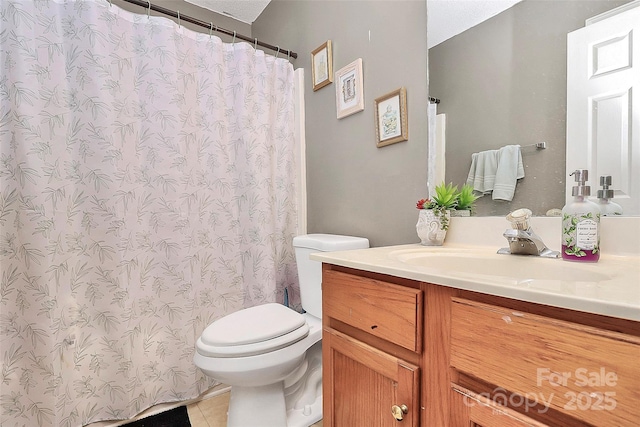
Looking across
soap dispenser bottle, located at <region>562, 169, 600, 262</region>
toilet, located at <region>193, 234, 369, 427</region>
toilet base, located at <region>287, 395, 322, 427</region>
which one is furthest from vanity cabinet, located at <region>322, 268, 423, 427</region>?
toilet base, located at <region>287, 395, 322, 427</region>

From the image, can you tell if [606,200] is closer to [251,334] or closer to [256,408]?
[251,334]

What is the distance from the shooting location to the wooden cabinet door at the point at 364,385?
2.10 ft

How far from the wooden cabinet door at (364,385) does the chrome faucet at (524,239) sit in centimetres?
45

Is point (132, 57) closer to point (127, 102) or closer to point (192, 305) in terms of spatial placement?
point (127, 102)

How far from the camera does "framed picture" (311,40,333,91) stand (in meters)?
1.61

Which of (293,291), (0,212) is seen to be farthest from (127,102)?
(293,291)

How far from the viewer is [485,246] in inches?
38.9

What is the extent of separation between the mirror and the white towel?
17 mm

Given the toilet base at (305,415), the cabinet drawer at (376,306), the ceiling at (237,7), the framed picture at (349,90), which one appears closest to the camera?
the cabinet drawer at (376,306)

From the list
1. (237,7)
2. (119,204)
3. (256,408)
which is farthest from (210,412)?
(237,7)

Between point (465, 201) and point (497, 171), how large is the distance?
14cm

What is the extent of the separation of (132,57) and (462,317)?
1640 millimetres

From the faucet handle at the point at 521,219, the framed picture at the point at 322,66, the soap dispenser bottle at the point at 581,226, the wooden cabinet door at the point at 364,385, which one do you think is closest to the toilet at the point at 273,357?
the wooden cabinet door at the point at 364,385

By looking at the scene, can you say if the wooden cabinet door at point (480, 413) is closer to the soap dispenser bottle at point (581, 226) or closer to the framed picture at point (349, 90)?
the soap dispenser bottle at point (581, 226)
